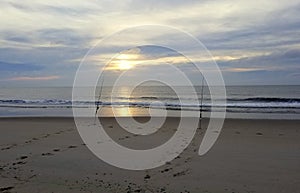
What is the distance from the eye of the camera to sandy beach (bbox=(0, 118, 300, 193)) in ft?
19.5

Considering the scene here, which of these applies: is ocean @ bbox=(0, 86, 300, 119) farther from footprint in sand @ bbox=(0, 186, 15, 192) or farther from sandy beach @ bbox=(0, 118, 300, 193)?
footprint in sand @ bbox=(0, 186, 15, 192)

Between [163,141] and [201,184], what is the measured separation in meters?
4.76

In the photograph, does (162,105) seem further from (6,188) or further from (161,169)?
(6,188)

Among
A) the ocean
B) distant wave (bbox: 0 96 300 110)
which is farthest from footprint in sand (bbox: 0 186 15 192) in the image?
distant wave (bbox: 0 96 300 110)

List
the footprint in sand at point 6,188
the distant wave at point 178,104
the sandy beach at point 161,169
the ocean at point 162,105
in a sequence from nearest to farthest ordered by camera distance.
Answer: the footprint in sand at point 6,188, the sandy beach at point 161,169, the ocean at point 162,105, the distant wave at point 178,104

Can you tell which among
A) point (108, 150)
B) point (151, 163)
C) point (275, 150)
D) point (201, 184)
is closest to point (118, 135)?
point (108, 150)

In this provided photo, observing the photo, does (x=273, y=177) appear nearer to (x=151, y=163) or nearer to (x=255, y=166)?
(x=255, y=166)

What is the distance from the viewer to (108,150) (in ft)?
30.2

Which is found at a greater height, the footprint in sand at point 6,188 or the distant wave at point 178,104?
the distant wave at point 178,104

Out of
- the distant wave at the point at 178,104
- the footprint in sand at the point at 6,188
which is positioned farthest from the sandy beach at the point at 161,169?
the distant wave at the point at 178,104

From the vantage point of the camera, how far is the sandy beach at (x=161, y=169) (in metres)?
5.93

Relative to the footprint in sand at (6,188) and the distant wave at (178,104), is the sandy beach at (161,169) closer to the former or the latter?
the footprint in sand at (6,188)

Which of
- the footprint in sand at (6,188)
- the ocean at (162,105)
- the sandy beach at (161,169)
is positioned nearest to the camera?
the footprint in sand at (6,188)

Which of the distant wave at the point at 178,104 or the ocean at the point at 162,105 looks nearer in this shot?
the ocean at the point at 162,105
